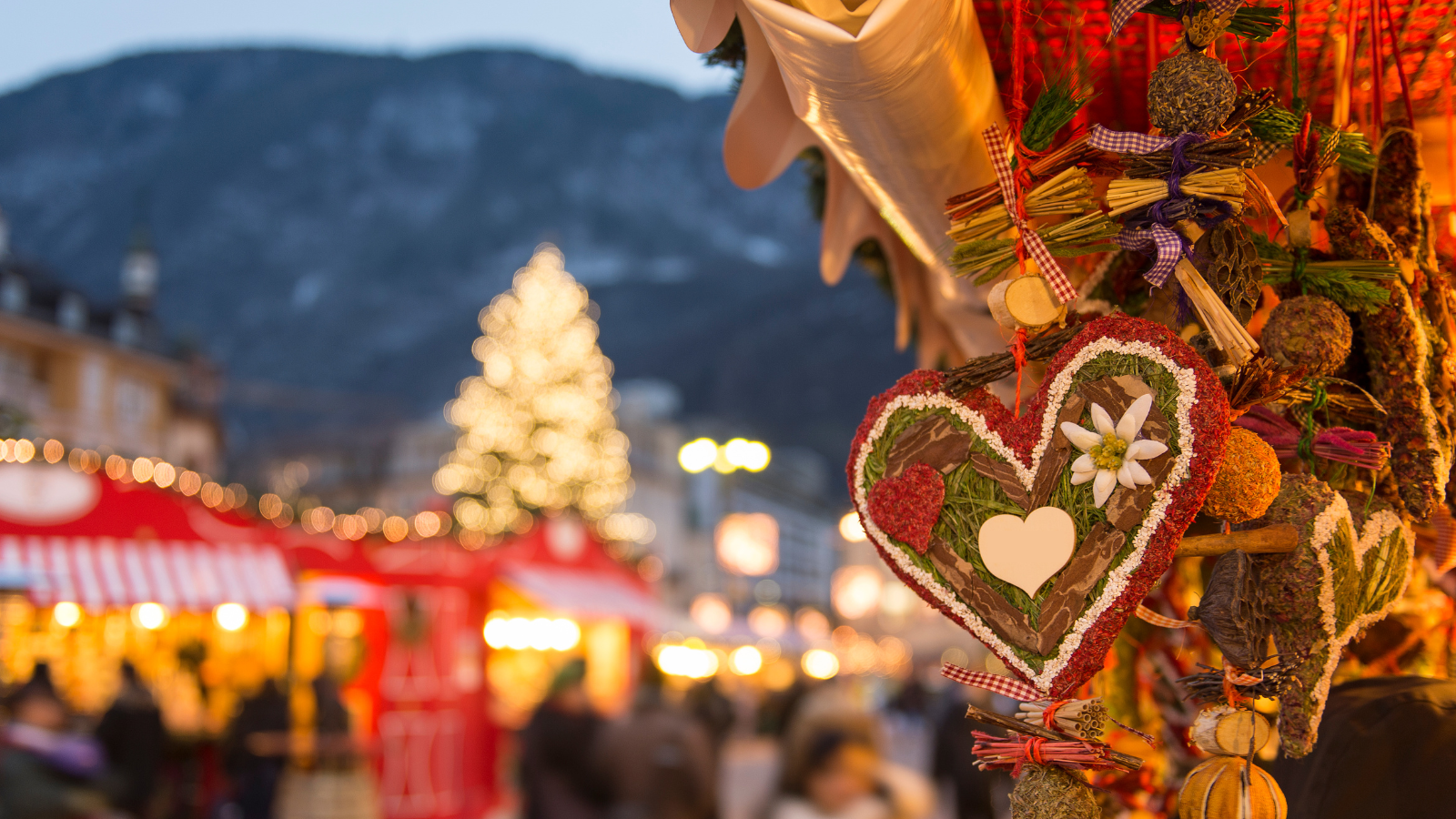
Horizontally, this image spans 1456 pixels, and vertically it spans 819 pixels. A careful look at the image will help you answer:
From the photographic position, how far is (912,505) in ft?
4.16

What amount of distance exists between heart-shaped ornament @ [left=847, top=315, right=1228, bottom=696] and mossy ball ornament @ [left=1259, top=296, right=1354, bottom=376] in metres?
0.23

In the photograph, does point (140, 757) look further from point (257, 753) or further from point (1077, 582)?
point (1077, 582)

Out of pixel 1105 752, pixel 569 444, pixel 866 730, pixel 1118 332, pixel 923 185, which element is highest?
pixel 923 185

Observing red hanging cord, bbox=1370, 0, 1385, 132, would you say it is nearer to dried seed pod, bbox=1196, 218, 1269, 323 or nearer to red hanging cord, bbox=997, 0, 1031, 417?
dried seed pod, bbox=1196, 218, 1269, 323

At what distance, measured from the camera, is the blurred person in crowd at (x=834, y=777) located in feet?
12.9

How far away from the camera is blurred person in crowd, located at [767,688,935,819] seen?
12.9ft

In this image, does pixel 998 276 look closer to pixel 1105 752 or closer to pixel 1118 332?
pixel 1118 332

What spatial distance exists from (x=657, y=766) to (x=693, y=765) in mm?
199

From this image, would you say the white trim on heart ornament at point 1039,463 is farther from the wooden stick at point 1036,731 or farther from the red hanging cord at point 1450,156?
the red hanging cord at point 1450,156

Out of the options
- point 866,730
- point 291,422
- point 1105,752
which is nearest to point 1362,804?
point 1105,752

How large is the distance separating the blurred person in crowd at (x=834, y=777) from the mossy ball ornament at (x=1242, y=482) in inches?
114

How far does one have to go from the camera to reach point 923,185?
4.82ft

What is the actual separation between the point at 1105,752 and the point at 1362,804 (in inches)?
24.4

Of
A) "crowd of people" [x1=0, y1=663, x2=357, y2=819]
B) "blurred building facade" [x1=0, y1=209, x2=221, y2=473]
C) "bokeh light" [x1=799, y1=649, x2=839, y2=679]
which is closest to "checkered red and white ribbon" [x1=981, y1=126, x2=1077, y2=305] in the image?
"crowd of people" [x1=0, y1=663, x2=357, y2=819]
